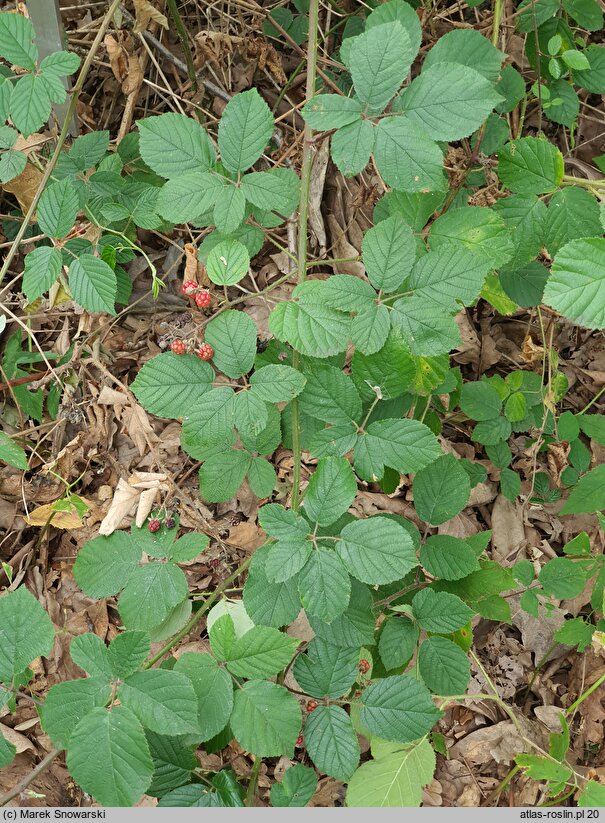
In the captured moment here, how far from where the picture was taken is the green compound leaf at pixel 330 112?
1.18 m

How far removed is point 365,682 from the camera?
1.54 metres

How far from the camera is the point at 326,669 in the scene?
129 cm

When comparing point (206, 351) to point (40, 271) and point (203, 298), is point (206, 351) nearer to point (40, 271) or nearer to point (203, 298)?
point (203, 298)

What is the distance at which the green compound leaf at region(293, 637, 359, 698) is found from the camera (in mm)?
1285

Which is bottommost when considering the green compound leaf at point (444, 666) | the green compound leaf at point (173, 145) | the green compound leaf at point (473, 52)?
the green compound leaf at point (444, 666)

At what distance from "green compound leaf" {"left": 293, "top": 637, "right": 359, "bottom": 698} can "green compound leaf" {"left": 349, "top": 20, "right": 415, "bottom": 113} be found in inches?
41.4

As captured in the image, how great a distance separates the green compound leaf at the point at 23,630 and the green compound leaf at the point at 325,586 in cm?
48

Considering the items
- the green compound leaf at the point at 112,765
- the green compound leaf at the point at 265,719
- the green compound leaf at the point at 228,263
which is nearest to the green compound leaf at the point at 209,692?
the green compound leaf at the point at 265,719

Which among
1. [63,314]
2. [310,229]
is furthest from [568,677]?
[63,314]

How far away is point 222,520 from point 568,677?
4.05ft

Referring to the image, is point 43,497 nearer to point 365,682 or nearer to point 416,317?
point 365,682

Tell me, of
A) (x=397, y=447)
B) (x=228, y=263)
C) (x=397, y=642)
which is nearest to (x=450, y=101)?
(x=228, y=263)

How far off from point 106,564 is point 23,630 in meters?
0.34

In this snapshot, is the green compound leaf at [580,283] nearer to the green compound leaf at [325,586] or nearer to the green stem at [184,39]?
the green compound leaf at [325,586]
